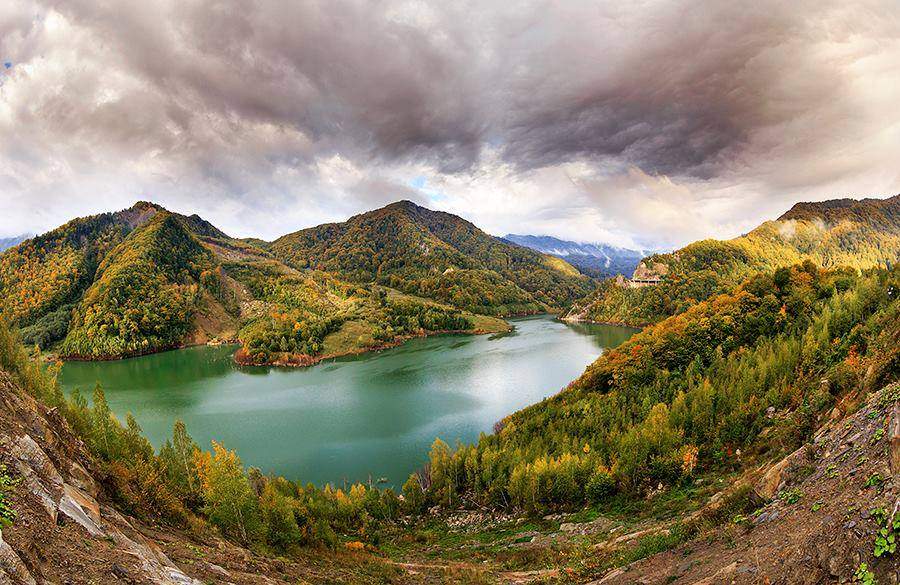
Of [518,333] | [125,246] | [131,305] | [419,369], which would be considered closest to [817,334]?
[419,369]

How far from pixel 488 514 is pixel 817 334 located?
104ft

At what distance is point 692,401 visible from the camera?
34219mm

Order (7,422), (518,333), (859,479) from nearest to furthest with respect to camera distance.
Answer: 1. (859,479)
2. (7,422)
3. (518,333)

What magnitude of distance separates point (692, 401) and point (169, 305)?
162 metres

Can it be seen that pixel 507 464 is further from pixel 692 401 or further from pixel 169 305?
Result: pixel 169 305

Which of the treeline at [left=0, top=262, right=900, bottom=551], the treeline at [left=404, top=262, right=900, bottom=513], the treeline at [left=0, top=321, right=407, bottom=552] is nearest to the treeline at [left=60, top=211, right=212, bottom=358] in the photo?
the treeline at [left=0, top=262, right=900, bottom=551]

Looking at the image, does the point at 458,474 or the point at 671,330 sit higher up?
the point at 671,330

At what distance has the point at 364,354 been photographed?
118 m

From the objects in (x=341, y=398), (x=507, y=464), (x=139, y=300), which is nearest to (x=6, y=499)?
(x=507, y=464)

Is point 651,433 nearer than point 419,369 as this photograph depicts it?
Yes

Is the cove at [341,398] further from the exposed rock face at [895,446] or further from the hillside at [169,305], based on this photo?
the exposed rock face at [895,446]

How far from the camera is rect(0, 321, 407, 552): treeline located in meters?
18.1

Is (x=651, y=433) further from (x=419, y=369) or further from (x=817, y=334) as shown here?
(x=419, y=369)

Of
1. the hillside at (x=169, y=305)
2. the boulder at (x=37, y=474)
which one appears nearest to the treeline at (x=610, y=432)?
the boulder at (x=37, y=474)
